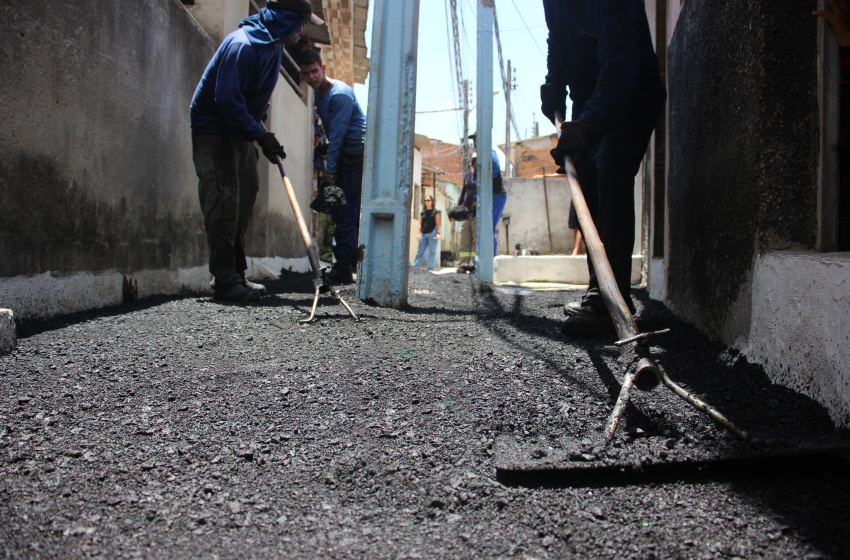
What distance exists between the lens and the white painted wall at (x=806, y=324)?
1.04 metres

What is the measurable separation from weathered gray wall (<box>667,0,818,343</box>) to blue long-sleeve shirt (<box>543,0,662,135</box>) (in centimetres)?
22

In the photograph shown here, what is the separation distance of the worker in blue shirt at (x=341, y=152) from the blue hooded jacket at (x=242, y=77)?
1063 millimetres

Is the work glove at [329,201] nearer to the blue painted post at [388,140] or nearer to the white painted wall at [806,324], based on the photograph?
the blue painted post at [388,140]

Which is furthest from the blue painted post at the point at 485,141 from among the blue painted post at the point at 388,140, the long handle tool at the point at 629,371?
the long handle tool at the point at 629,371

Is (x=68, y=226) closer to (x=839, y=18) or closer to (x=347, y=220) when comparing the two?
(x=347, y=220)

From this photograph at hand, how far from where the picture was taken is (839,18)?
124 cm

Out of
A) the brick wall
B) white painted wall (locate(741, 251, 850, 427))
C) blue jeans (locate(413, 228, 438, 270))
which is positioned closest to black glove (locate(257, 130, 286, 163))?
white painted wall (locate(741, 251, 850, 427))

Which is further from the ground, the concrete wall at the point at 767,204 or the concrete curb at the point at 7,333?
the concrete wall at the point at 767,204

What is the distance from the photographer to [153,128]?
9.66 ft

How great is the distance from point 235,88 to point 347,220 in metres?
1.52

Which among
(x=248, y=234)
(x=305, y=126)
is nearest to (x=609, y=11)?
(x=248, y=234)

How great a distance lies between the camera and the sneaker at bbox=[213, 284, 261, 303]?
9.42 feet

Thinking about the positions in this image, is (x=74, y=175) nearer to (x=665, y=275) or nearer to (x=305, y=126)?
(x=665, y=275)

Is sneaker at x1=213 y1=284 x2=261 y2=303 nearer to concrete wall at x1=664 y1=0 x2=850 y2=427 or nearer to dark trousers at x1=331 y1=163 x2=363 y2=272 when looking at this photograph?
dark trousers at x1=331 y1=163 x2=363 y2=272
